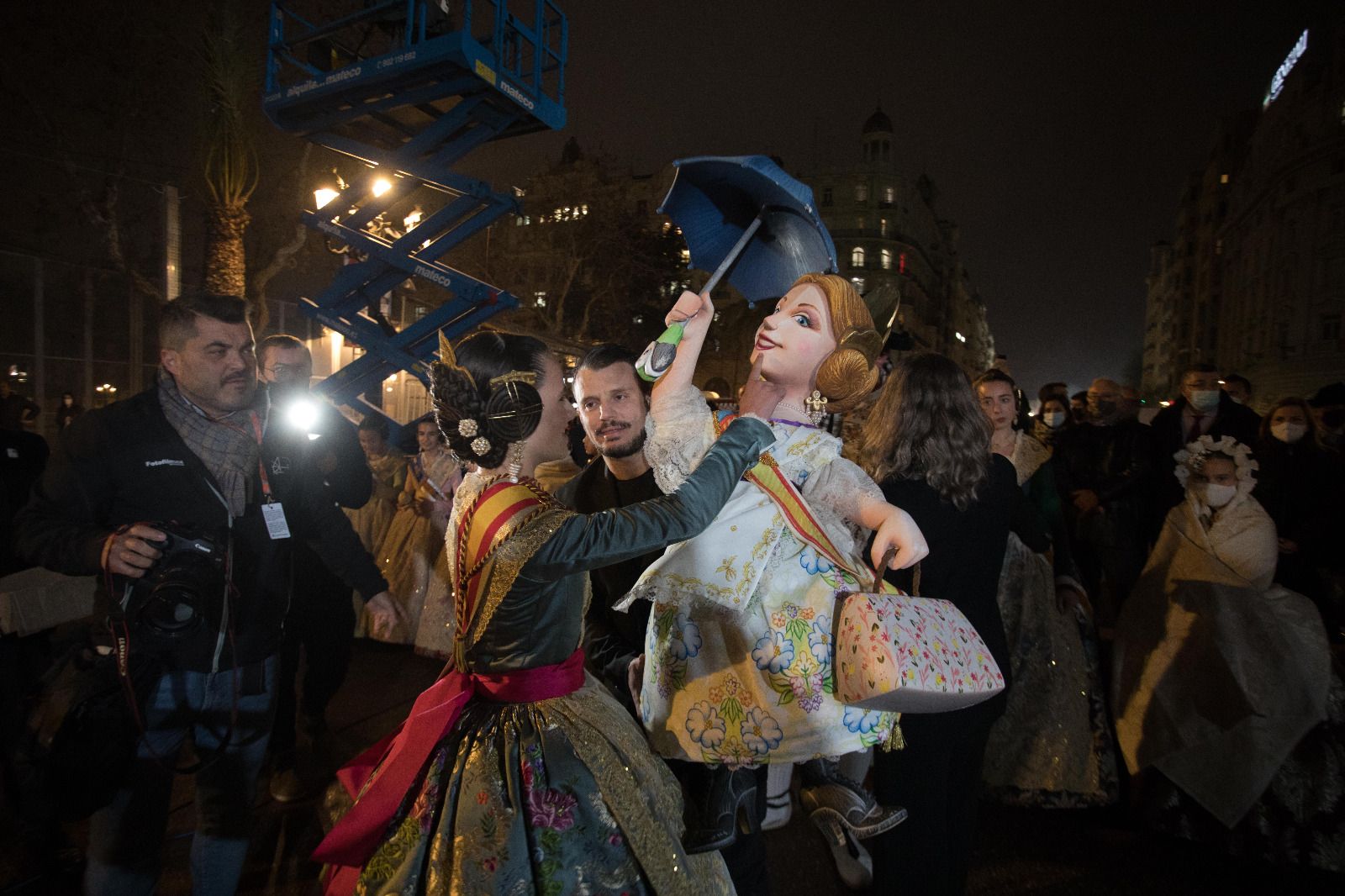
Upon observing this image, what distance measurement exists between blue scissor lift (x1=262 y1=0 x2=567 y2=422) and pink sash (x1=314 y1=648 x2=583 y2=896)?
6138 mm

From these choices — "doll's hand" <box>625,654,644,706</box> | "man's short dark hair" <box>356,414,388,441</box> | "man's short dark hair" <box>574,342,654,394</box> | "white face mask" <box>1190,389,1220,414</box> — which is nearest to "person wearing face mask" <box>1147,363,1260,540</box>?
"white face mask" <box>1190,389,1220,414</box>

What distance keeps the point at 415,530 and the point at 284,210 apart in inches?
455

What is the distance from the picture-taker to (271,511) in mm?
2830

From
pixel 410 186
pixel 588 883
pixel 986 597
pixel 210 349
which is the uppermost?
pixel 410 186

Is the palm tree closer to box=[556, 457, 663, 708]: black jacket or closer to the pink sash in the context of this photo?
box=[556, 457, 663, 708]: black jacket

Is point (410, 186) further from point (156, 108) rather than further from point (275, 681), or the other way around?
point (156, 108)

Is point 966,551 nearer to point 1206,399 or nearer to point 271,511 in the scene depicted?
point 271,511

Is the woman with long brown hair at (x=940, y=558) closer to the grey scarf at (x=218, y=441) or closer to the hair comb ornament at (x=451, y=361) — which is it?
the hair comb ornament at (x=451, y=361)

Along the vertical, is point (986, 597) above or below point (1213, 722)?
above

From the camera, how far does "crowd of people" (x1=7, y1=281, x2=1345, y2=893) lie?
6.30 feet

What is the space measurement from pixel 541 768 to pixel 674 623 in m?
0.52

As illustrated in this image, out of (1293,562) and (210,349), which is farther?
(1293,562)

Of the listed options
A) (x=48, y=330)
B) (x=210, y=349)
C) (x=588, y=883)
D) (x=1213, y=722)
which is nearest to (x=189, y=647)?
(x=210, y=349)

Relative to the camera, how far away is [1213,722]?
3641mm
